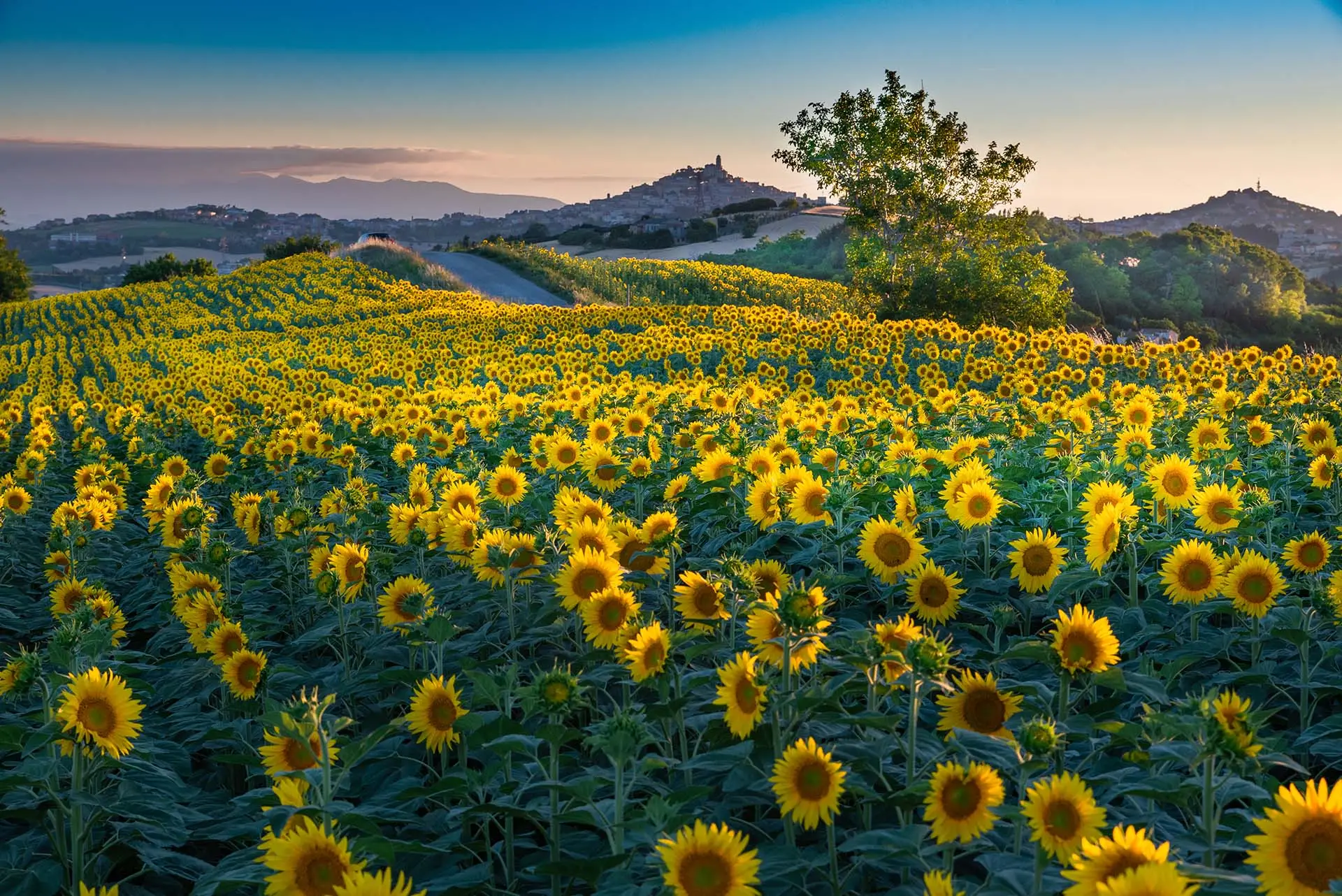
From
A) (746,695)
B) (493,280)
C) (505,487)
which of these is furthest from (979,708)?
(493,280)

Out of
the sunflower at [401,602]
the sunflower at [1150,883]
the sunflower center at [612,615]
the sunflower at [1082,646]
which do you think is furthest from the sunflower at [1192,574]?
the sunflower at [401,602]

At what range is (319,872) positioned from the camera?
6.98 ft

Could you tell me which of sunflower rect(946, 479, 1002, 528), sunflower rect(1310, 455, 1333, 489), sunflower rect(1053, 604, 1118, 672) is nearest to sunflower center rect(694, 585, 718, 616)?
sunflower rect(1053, 604, 1118, 672)

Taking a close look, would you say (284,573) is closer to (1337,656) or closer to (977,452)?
(977,452)

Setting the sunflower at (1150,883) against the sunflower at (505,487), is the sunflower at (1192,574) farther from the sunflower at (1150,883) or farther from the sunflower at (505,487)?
the sunflower at (505,487)

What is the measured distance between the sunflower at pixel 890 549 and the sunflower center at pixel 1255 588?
1.18 metres

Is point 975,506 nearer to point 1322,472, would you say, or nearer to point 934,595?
point 934,595

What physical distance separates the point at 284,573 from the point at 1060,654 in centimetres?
→ 447

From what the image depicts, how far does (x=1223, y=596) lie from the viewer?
12.9ft

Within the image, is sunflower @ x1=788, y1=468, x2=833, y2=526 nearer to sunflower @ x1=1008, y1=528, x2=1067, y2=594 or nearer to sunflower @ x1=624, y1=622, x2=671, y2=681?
sunflower @ x1=1008, y1=528, x2=1067, y2=594

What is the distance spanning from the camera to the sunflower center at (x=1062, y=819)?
1.99 metres

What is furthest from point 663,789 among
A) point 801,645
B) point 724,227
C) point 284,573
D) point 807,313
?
point 724,227

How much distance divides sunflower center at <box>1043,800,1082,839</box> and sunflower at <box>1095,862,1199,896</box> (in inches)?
16.6

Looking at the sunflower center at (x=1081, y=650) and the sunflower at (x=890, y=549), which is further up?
the sunflower center at (x=1081, y=650)
